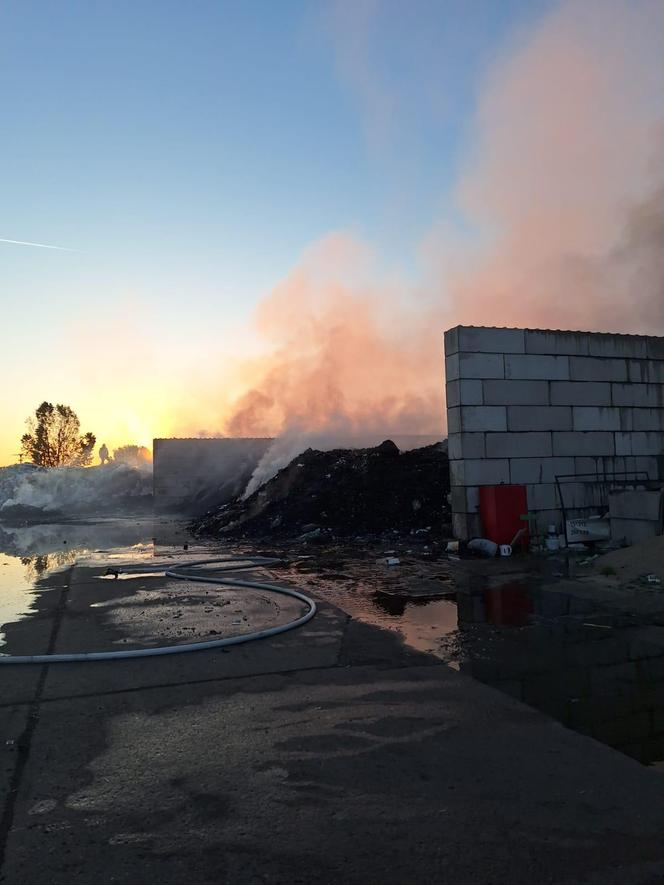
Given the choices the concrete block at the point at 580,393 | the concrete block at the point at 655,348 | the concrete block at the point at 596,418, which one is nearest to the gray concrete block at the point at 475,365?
the concrete block at the point at 580,393

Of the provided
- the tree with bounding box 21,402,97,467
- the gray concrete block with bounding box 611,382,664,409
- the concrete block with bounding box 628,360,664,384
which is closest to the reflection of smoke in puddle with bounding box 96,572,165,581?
the gray concrete block with bounding box 611,382,664,409

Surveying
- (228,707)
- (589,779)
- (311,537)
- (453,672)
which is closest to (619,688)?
(453,672)

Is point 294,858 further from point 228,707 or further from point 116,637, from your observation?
point 116,637

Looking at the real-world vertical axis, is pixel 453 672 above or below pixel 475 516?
below

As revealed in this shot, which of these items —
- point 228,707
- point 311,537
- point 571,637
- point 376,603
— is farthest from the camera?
point 311,537

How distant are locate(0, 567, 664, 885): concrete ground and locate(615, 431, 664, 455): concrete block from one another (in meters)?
9.05

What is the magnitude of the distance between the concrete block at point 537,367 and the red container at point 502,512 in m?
2.09

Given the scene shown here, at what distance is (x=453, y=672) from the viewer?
4.26 metres

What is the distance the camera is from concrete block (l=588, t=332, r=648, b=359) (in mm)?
11649

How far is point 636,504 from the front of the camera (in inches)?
395

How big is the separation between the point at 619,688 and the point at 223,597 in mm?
4594

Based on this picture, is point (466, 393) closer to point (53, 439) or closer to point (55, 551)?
point (55, 551)

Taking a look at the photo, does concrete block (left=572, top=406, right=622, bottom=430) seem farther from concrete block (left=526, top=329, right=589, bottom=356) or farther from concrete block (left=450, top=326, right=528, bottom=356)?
concrete block (left=450, top=326, right=528, bottom=356)

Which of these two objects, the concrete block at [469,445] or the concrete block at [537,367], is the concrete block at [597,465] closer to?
the concrete block at [537,367]
